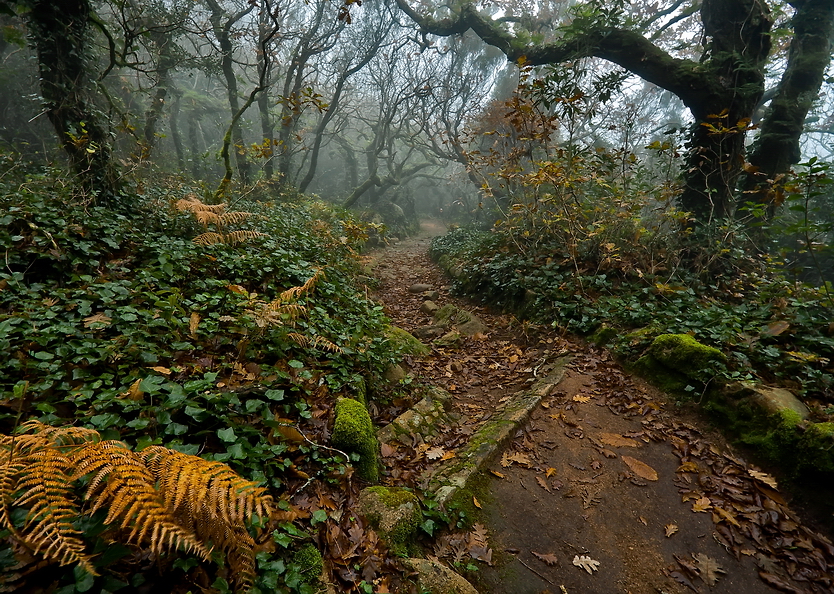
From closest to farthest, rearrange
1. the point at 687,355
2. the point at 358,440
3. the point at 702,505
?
the point at 358,440 → the point at 702,505 → the point at 687,355

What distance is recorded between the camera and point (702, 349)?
4.36 m

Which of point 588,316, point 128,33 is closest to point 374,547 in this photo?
point 588,316

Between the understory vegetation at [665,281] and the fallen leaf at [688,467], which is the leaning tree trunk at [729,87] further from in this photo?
the fallen leaf at [688,467]

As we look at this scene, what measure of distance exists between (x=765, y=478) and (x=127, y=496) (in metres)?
5.06

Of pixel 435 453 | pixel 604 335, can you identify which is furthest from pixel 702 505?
pixel 604 335

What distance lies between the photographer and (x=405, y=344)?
565cm

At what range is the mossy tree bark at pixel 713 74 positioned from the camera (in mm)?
7047

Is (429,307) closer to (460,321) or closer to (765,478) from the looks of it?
(460,321)

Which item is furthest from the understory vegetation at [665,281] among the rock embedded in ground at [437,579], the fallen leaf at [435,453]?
the rock embedded in ground at [437,579]

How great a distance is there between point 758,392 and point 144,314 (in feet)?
21.1

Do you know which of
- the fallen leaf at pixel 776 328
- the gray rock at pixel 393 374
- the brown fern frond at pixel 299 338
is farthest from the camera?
the gray rock at pixel 393 374

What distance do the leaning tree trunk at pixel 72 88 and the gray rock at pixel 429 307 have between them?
20.4 ft

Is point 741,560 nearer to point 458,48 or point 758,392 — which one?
point 758,392

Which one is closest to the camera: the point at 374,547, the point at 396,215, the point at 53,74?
the point at 374,547
